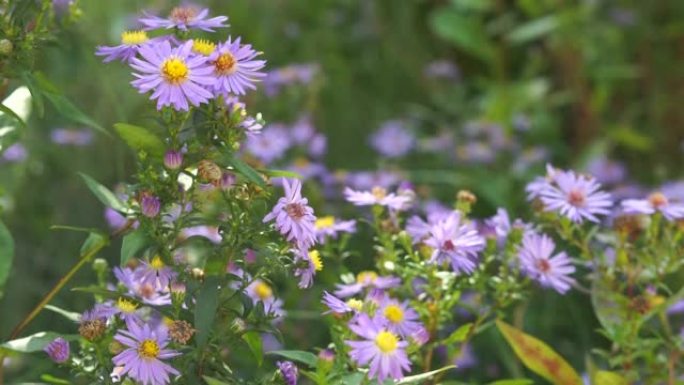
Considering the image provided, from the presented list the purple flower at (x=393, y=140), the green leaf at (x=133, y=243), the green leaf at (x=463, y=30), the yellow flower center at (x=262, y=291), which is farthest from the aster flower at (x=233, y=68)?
the green leaf at (x=463, y=30)

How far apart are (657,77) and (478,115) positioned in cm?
33

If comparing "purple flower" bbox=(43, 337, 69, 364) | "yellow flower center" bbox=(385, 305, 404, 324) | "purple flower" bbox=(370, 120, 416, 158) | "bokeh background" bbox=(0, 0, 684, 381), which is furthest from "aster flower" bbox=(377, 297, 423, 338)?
"purple flower" bbox=(370, 120, 416, 158)

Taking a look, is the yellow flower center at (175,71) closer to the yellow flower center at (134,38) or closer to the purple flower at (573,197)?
the yellow flower center at (134,38)

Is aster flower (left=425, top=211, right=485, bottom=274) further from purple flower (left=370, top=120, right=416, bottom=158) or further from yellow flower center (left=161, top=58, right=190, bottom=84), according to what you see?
purple flower (left=370, top=120, right=416, bottom=158)

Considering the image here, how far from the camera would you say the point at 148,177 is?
721mm

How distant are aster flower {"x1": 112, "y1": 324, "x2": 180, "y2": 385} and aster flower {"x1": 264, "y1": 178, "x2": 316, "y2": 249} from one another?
3.9 inches

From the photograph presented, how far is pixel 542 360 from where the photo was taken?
0.87 metres

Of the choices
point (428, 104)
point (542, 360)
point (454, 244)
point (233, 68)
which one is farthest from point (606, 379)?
point (428, 104)

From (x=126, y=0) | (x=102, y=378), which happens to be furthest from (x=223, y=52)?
(x=126, y=0)

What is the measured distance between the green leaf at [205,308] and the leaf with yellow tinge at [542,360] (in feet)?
0.85

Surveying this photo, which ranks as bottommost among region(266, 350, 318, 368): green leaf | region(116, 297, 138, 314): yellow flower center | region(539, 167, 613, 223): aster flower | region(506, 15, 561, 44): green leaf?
region(266, 350, 318, 368): green leaf

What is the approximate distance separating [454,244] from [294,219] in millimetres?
152

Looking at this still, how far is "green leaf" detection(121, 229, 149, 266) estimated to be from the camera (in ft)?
2.26

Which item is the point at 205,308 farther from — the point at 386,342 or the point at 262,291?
the point at 262,291
